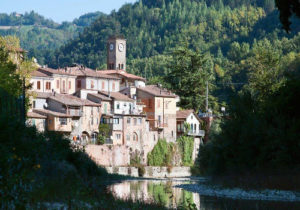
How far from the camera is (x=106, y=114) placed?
286 feet

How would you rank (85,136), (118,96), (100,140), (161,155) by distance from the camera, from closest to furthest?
(100,140) → (85,136) → (161,155) → (118,96)

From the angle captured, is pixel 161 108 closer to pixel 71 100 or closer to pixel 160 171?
pixel 71 100

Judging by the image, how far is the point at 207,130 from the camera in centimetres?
9788

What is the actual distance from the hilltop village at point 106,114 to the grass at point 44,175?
29.6m

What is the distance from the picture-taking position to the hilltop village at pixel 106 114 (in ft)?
263

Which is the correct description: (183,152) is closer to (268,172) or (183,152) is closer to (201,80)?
(201,80)

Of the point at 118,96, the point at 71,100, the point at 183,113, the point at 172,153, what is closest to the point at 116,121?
the point at 118,96

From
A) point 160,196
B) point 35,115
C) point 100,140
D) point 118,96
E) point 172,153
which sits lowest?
point 160,196

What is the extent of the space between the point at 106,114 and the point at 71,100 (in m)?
5.04

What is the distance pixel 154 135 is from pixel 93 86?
431 inches

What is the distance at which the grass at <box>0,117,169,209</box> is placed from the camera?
14.6 metres

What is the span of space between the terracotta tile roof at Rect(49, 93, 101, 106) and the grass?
107 ft

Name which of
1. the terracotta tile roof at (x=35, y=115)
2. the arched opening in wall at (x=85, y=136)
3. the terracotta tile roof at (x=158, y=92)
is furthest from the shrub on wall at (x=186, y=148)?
the terracotta tile roof at (x=35, y=115)

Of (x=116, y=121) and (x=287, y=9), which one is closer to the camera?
(x=287, y=9)
